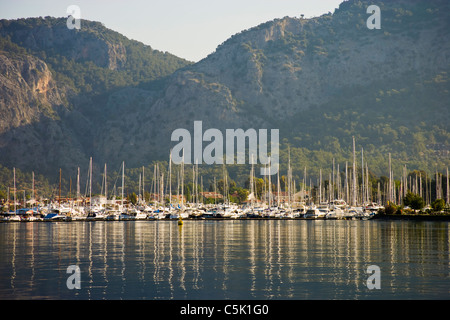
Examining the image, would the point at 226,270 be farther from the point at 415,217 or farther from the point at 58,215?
the point at 58,215

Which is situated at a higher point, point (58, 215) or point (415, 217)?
point (415, 217)

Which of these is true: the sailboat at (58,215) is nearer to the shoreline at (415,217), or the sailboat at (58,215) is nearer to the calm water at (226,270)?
the shoreline at (415,217)

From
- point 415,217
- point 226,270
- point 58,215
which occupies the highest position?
point 226,270

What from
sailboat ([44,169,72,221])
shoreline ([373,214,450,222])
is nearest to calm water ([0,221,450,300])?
shoreline ([373,214,450,222])

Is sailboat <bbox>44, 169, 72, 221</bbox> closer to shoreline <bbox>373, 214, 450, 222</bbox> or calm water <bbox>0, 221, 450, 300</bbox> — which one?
shoreline <bbox>373, 214, 450, 222</bbox>

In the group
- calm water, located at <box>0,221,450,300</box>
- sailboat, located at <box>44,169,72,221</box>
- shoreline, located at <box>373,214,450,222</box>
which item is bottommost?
sailboat, located at <box>44,169,72,221</box>

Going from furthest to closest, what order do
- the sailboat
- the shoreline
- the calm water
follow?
the sailboat
the shoreline
the calm water

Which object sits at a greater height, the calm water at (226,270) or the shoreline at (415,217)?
the calm water at (226,270)

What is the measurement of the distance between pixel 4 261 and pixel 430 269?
1165 inches

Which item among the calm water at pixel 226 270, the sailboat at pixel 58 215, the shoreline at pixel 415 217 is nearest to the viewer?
the calm water at pixel 226 270

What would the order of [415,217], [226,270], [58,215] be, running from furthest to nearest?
[58,215] → [415,217] → [226,270]

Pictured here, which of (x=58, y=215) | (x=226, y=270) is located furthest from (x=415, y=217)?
(x=226, y=270)

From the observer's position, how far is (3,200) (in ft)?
620

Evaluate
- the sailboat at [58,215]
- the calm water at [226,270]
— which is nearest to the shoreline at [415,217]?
the calm water at [226,270]
